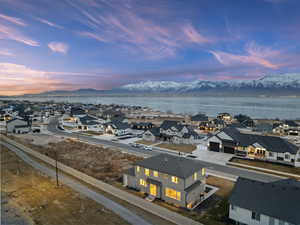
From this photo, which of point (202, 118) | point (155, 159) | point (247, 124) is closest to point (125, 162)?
point (155, 159)

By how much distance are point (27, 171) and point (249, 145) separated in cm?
5279

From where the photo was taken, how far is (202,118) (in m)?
104

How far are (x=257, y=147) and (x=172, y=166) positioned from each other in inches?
1194

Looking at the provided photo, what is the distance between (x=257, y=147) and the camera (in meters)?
Result: 45.1

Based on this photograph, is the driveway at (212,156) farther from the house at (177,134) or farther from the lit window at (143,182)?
the lit window at (143,182)

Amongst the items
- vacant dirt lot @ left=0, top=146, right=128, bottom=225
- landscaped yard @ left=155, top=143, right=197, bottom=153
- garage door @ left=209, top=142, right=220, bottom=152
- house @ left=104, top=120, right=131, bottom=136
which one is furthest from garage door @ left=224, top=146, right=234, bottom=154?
house @ left=104, top=120, right=131, bottom=136

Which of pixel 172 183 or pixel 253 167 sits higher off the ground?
pixel 172 183

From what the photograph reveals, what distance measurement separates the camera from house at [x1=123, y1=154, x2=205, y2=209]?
2500 centimetres

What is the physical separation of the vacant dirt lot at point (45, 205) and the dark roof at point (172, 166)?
29.6 feet

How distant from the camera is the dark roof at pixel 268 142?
4244 centimetres

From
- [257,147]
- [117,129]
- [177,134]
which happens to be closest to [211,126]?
[177,134]

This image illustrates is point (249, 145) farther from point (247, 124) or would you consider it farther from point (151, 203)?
point (247, 124)

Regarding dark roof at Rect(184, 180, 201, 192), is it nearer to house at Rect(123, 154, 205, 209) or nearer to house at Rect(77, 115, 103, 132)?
house at Rect(123, 154, 205, 209)

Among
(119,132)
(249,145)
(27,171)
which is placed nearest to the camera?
(27,171)
